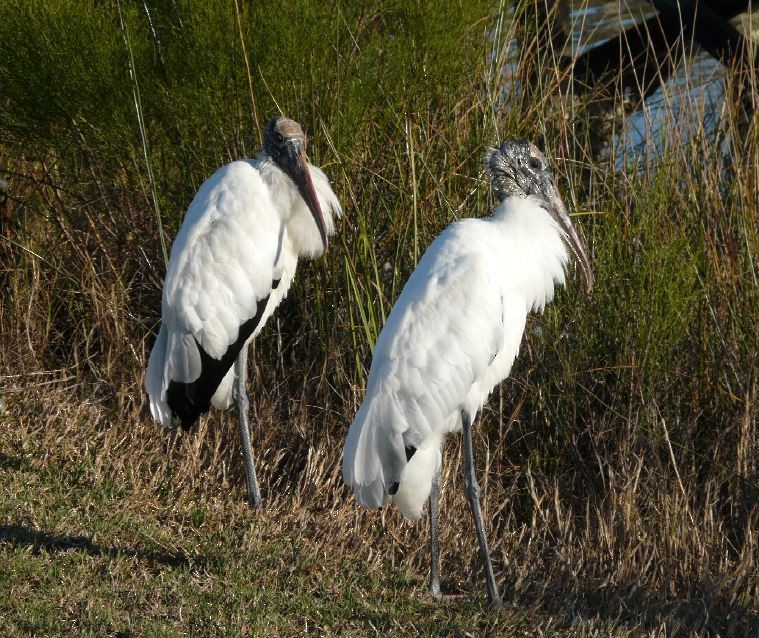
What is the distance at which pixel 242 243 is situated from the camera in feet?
13.5

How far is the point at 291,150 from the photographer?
4.11m

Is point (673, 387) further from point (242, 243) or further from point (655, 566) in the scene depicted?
point (242, 243)

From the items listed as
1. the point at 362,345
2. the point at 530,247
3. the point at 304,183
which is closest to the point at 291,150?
the point at 304,183

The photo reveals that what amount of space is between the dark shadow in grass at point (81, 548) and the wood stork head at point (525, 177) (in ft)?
5.16

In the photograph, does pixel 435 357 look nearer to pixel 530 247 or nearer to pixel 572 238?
pixel 530 247

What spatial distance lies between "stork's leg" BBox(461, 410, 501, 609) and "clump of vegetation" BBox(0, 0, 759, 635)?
0.07m

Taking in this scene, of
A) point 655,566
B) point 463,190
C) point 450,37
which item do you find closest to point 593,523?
point 655,566

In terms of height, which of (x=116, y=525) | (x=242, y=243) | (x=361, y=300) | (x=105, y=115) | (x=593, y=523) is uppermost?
(x=105, y=115)

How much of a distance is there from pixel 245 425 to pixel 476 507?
108 centimetres

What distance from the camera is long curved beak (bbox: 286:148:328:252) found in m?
4.04

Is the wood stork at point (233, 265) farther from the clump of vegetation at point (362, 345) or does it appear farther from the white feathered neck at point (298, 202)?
the clump of vegetation at point (362, 345)

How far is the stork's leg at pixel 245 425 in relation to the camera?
4.20 meters

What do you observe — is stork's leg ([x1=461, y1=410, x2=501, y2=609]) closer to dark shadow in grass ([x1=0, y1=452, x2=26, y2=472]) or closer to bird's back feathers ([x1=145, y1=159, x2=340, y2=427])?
bird's back feathers ([x1=145, y1=159, x2=340, y2=427])

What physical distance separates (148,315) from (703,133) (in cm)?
246
